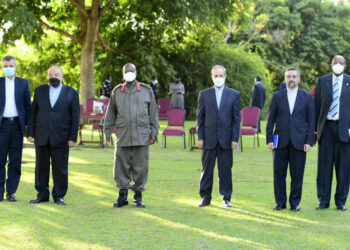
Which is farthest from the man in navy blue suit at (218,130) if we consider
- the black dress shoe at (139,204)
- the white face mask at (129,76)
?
the white face mask at (129,76)

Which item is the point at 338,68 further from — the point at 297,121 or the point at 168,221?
the point at 168,221

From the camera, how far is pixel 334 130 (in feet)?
25.5

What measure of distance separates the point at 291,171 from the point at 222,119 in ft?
3.54

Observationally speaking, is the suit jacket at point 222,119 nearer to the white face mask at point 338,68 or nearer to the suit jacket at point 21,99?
the white face mask at point 338,68

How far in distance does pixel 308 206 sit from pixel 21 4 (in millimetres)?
14851

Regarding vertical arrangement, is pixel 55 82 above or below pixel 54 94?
above

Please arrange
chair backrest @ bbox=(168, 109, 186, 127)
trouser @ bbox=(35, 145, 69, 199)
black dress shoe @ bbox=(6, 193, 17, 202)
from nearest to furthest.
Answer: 1. trouser @ bbox=(35, 145, 69, 199)
2. black dress shoe @ bbox=(6, 193, 17, 202)
3. chair backrest @ bbox=(168, 109, 186, 127)

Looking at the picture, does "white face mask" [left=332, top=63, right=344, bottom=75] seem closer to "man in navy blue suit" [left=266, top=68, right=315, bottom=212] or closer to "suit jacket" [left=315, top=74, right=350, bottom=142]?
"suit jacket" [left=315, top=74, right=350, bottom=142]

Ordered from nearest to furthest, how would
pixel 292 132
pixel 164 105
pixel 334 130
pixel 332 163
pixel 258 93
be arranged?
pixel 292 132 < pixel 334 130 < pixel 332 163 < pixel 258 93 < pixel 164 105

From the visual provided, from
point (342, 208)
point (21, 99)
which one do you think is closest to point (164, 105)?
point (21, 99)

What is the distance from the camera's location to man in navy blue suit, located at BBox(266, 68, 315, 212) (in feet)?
24.8

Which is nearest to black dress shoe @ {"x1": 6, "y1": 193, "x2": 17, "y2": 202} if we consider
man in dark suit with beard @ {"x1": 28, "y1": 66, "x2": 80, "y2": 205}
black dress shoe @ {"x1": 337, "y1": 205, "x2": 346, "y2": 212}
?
man in dark suit with beard @ {"x1": 28, "y1": 66, "x2": 80, "y2": 205}

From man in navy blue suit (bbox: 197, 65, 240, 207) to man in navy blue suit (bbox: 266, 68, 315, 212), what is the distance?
49 centimetres

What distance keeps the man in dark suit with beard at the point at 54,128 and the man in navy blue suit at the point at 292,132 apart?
258 centimetres
